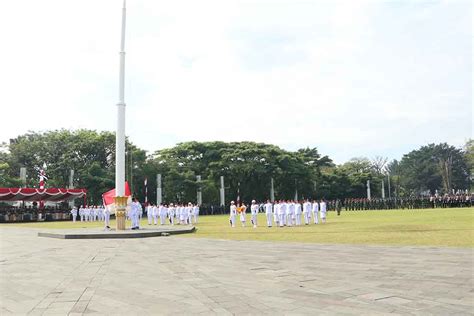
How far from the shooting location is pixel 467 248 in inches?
450

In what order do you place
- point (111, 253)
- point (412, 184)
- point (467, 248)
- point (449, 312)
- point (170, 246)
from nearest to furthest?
1. point (449, 312)
2. point (467, 248)
3. point (111, 253)
4. point (170, 246)
5. point (412, 184)

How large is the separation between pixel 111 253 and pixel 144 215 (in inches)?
1412

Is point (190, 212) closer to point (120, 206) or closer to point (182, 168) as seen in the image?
point (120, 206)

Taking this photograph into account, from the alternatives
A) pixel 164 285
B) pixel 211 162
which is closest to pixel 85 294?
pixel 164 285

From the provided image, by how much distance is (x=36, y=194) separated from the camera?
3609cm

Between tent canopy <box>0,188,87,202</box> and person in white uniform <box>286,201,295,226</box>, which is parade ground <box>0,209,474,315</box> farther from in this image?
tent canopy <box>0,188,87,202</box>

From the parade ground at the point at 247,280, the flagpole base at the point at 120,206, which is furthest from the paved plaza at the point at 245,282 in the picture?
the flagpole base at the point at 120,206

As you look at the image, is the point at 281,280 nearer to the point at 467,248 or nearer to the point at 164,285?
the point at 164,285

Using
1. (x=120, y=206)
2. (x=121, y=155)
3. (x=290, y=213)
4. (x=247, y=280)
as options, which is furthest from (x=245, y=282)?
(x=290, y=213)

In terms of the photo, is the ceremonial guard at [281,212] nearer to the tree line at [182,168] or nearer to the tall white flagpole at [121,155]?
the tall white flagpole at [121,155]

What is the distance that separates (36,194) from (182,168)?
63.1ft

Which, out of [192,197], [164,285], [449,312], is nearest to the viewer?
[449,312]

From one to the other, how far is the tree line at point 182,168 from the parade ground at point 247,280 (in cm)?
3495

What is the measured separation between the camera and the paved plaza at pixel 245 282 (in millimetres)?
5992
